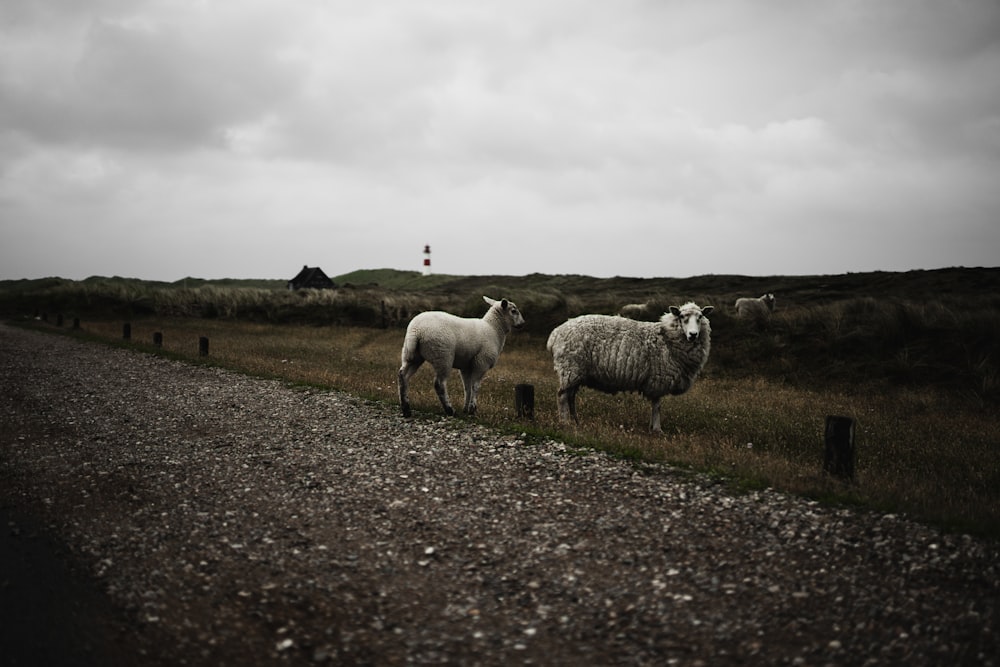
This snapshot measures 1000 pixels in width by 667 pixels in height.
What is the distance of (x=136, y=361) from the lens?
2075 cm

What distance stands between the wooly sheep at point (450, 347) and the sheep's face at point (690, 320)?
11.8ft

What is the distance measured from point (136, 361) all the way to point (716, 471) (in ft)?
69.1

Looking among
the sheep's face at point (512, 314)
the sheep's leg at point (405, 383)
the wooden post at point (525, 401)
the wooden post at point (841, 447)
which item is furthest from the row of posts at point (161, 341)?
the wooden post at point (841, 447)

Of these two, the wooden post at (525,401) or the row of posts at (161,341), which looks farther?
the row of posts at (161,341)

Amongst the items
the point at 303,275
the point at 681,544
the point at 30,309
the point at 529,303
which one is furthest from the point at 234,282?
the point at 681,544

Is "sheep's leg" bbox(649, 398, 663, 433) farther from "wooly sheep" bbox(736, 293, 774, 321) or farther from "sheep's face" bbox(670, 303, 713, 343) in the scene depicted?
"wooly sheep" bbox(736, 293, 774, 321)

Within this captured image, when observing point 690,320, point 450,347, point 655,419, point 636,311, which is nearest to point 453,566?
point 450,347

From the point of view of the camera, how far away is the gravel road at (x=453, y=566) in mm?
4348

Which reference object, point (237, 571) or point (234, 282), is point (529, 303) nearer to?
point (237, 571)

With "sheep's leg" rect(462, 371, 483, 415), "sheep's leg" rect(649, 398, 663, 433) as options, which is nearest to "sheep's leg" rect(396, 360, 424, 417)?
"sheep's leg" rect(462, 371, 483, 415)

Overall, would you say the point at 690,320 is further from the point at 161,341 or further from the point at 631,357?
the point at 161,341

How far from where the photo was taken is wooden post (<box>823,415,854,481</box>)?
7.91 meters

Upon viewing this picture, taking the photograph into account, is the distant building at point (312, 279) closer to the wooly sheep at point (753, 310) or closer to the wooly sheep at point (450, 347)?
the wooly sheep at point (753, 310)

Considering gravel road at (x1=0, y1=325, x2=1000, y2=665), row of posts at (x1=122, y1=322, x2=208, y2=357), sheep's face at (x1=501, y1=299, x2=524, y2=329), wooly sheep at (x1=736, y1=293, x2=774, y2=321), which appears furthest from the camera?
wooly sheep at (x1=736, y1=293, x2=774, y2=321)
